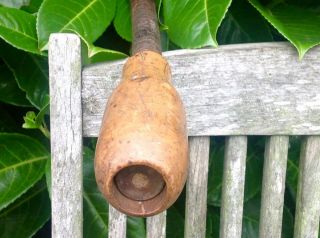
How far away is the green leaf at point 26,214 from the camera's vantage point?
39.9 inches

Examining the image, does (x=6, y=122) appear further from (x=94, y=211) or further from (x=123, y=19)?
(x=123, y=19)

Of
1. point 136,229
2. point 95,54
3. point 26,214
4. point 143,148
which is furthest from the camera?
point 26,214

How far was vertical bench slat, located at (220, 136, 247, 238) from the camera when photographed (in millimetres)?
780

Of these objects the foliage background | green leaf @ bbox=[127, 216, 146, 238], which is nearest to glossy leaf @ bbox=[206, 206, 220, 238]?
the foliage background

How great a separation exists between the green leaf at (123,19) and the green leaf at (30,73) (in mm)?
181

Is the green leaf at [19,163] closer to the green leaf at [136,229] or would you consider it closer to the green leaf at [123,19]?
the green leaf at [136,229]

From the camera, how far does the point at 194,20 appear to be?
72 cm

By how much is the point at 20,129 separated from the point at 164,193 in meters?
0.71

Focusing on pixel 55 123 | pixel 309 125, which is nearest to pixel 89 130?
pixel 55 123

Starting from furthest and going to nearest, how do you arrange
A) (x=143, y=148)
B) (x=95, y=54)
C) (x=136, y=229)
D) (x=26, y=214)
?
(x=26, y=214), (x=136, y=229), (x=95, y=54), (x=143, y=148)

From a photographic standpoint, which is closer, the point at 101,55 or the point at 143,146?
the point at 143,146

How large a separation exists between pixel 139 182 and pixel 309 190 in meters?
0.47

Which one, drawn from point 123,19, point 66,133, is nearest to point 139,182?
point 66,133

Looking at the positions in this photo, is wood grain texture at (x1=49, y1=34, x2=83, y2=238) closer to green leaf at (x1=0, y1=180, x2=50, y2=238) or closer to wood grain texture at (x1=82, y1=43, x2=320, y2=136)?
wood grain texture at (x1=82, y1=43, x2=320, y2=136)
